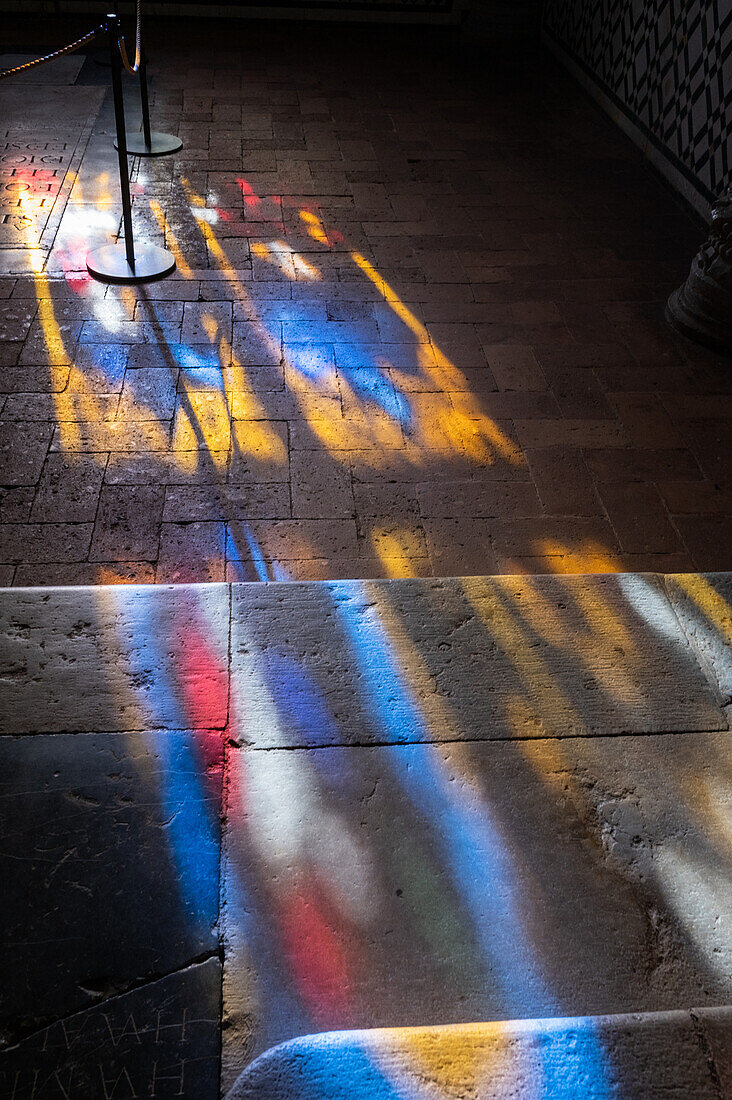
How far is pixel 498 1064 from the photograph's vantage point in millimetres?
1580

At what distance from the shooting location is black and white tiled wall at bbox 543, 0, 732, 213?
19.6 ft

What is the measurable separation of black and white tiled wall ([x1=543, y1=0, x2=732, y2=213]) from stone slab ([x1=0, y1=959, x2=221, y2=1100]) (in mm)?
6005

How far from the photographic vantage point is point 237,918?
1.88 metres

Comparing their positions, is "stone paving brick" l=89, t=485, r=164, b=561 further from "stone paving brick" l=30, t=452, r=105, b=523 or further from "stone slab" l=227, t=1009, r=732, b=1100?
"stone slab" l=227, t=1009, r=732, b=1100

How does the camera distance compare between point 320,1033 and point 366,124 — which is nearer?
point 320,1033

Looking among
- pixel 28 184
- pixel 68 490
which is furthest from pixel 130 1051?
pixel 28 184

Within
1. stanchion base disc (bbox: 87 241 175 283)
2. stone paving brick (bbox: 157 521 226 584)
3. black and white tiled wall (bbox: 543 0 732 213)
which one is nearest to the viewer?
stone paving brick (bbox: 157 521 226 584)

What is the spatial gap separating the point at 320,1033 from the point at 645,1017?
2.07 feet

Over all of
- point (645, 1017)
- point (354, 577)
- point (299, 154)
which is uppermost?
point (299, 154)

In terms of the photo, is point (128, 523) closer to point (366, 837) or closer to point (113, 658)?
point (113, 658)

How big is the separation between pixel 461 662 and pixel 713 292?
3053mm

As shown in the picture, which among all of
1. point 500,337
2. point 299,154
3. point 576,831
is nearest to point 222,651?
point 576,831

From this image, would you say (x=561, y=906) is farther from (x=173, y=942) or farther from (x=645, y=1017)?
(x=173, y=942)

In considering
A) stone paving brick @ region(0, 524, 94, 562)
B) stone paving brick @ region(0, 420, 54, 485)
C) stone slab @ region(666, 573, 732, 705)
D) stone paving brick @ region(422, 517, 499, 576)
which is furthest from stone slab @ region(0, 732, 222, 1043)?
stone paving brick @ region(0, 420, 54, 485)
